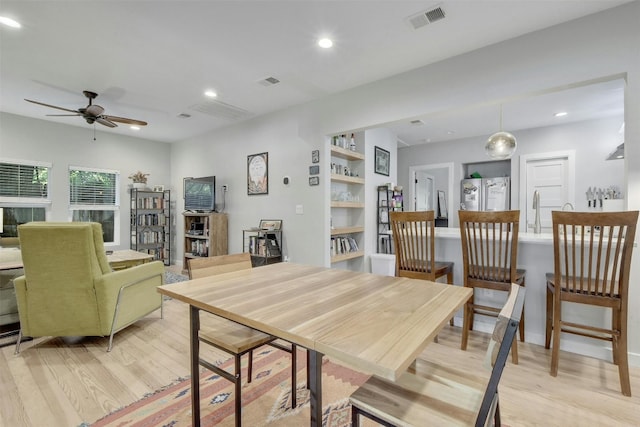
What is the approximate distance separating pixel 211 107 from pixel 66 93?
5.70ft

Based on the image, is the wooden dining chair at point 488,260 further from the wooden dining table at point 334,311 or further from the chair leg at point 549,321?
the wooden dining table at point 334,311

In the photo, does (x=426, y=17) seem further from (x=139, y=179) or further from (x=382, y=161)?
(x=139, y=179)

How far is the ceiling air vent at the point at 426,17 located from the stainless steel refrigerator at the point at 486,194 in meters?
4.19

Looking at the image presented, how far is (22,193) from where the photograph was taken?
15.8ft

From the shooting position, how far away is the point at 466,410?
96 cm

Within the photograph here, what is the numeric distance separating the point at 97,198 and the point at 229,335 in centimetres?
561

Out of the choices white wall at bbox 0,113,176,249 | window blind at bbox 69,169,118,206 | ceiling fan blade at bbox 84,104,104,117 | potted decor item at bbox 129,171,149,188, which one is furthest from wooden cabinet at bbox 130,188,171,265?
ceiling fan blade at bbox 84,104,104,117

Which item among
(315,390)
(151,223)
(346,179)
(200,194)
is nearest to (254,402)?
(315,390)

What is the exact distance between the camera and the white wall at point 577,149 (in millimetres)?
4629

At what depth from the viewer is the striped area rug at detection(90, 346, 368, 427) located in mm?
1646

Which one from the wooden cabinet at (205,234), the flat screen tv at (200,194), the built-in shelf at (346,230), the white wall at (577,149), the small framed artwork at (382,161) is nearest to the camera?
the built-in shelf at (346,230)

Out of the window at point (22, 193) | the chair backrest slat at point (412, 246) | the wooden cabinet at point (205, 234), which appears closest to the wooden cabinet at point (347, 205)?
the chair backrest slat at point (412, 246)

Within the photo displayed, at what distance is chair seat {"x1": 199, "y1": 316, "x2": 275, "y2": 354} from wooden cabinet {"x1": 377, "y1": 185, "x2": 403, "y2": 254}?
3594 mm

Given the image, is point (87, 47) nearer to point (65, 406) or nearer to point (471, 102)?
point (65, 406)
